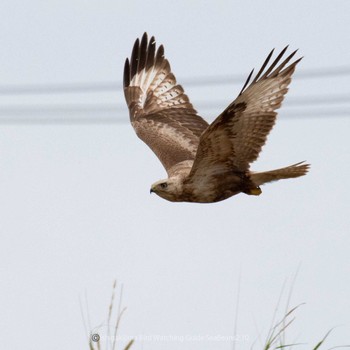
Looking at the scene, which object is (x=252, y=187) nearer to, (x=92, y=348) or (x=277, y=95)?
(x=277, y=95)

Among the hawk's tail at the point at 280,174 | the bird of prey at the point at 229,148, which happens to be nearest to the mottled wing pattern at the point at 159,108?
the bird of prey at the point at 229,148

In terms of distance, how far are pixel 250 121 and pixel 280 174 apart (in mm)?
575

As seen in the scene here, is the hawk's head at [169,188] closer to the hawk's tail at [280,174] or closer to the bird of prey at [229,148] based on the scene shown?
the bird of prey at [229,148]

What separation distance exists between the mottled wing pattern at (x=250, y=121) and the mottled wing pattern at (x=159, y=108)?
1.16 metres

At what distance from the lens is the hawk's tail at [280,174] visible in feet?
21.2

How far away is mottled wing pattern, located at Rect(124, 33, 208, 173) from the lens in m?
7.98

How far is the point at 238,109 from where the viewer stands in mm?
6117

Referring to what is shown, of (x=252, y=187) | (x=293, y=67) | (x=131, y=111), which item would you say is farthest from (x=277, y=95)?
(x=131, y=111)

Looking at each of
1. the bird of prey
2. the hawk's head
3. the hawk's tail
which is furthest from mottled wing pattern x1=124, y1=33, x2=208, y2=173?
the hawk's tail

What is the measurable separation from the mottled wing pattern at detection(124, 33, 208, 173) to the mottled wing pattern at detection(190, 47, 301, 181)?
3.80 feet

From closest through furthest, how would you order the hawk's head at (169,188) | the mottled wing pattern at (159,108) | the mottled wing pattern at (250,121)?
the mottled wing pattern at (250,121) → the hawk's head at (169,188) → the mottled wing pattern at (159,108)

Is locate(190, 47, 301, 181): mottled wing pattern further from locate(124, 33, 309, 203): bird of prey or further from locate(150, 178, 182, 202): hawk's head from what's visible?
locate(150, 178, 182, 202): hawk's head

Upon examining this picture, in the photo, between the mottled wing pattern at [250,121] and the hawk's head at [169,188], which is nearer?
the mottled wing pattern at [250,121]

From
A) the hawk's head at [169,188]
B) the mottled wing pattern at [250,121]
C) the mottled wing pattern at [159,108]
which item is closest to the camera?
the mottled wing pattern at [250,121]
